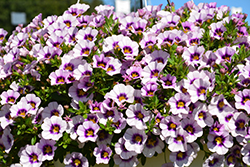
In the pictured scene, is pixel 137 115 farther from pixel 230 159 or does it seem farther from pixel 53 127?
pixel 230 159

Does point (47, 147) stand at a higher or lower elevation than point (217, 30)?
lower

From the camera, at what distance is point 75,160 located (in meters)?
1.60

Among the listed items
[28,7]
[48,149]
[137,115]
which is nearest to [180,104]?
[137,115]

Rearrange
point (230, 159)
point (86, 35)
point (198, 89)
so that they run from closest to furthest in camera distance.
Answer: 1. point (198, 89)
2. point (230, 159)
3. point (86, 35)

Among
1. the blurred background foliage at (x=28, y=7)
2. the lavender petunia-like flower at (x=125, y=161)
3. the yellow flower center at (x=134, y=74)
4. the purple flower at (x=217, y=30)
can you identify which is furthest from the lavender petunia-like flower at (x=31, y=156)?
the blurred background foliage at (x=28, y=7)

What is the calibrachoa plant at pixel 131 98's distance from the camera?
150cm

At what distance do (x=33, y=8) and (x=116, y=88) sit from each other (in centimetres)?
3379

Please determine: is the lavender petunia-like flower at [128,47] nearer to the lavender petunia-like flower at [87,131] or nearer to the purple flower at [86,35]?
the purple flower at [86,35]

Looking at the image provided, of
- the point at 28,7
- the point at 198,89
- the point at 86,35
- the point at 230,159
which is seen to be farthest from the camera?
the point at 28,7

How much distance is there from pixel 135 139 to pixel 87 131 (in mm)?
250

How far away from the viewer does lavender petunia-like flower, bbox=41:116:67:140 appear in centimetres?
155

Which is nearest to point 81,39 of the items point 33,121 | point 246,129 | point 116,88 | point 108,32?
point 108,32

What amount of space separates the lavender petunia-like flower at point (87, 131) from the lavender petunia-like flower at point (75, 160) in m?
0.13

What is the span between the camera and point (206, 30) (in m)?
1.83
